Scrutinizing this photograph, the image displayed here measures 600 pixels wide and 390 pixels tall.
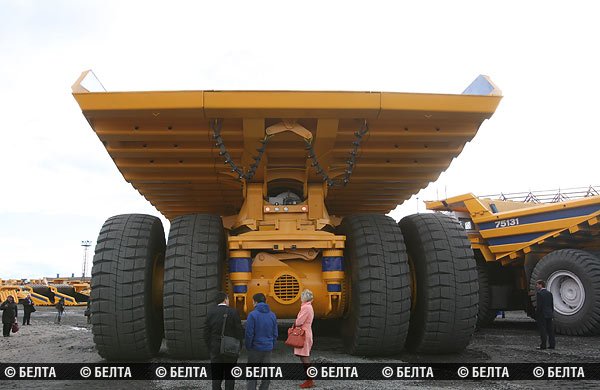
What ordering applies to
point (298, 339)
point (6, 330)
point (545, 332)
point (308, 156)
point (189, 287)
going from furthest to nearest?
1. point (6, 330)
2. point (545, 332)
3. point (308, 156)
4. point (189, 287)
5. point (298, 339)

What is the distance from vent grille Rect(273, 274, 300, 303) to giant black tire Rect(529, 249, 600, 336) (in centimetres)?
585

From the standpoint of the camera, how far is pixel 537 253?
11109 millimetres

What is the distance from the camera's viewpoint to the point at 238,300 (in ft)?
19.2

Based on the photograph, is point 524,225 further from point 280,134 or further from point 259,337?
point 259,337

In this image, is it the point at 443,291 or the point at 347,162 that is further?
the point at 347,162

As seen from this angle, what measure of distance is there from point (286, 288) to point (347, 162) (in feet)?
5.42

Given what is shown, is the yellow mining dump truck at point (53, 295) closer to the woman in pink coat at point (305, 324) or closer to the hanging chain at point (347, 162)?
the hanging chain at point (347, 162)

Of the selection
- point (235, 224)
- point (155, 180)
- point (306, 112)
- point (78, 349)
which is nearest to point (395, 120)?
point (306, 112)

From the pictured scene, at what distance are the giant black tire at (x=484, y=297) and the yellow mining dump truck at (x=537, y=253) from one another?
2cm

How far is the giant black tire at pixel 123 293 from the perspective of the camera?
579 centimetres

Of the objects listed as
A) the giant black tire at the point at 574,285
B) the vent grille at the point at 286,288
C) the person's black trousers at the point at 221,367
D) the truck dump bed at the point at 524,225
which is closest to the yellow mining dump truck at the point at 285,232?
the vent grille at the point at 286,288

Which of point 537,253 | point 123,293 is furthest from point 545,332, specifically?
point 123,293

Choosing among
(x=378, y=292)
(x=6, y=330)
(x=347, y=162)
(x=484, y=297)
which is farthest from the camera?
(x=6, y=330)

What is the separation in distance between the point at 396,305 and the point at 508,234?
646cm
